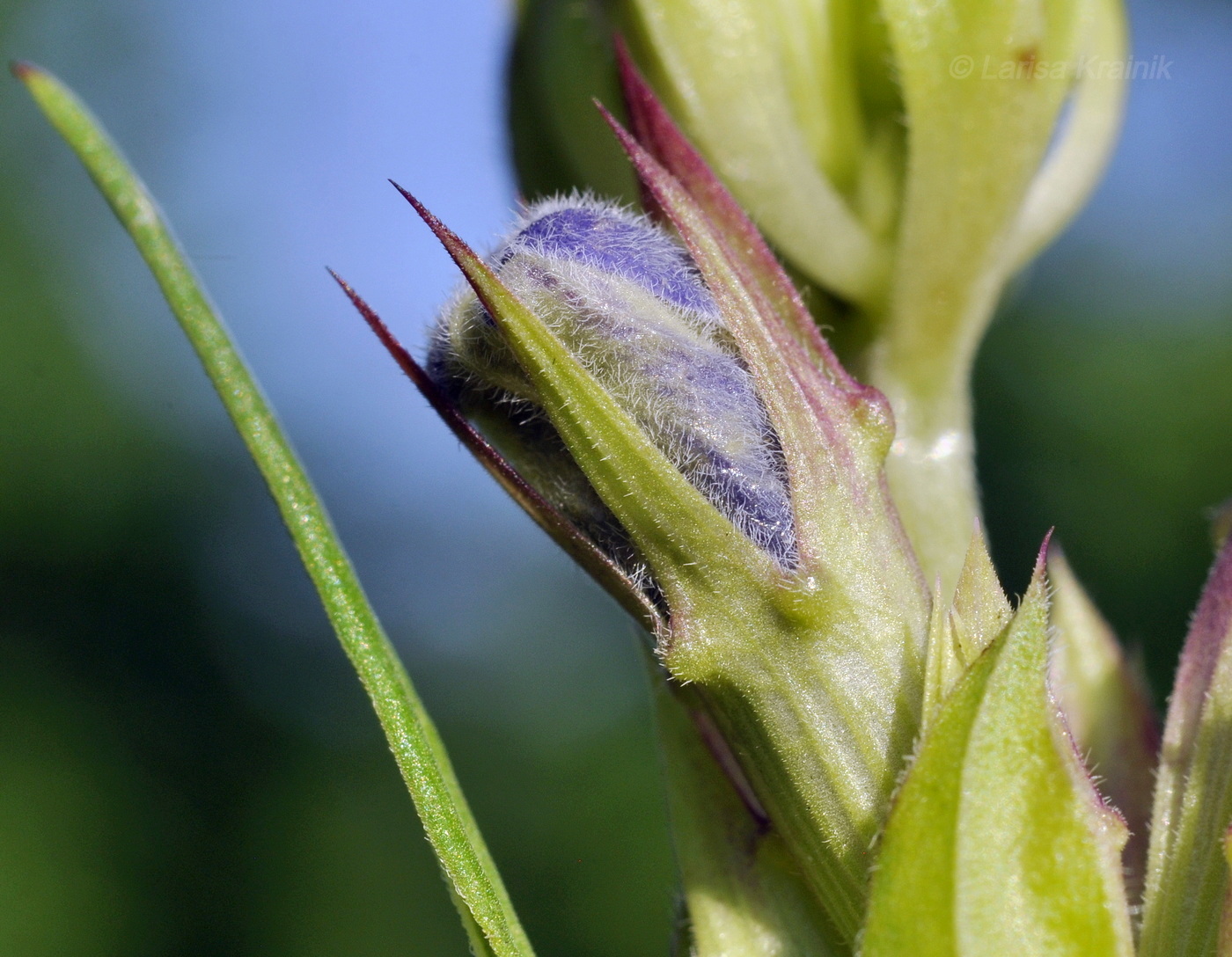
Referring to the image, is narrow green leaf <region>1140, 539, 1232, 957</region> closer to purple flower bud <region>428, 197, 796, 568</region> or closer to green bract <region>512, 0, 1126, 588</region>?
green bract <region>512, 0, 1126, 588</region>

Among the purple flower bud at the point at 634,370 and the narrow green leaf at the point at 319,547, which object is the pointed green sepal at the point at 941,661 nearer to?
the purple flower bud at the point at 634,370

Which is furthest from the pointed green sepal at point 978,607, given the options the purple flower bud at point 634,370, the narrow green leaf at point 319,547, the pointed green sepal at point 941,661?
the narrow green leaf at point 319,547

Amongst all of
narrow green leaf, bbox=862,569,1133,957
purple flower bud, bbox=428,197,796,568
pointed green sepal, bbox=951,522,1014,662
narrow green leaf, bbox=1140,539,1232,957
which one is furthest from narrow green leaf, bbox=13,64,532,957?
narrow green leaf, bbox=1140,539,1232,957

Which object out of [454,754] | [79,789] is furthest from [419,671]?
[79,789]

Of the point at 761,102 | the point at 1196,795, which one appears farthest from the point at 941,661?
the point at 761,102

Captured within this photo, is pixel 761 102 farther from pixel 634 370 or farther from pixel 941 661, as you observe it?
pixel 941 661
